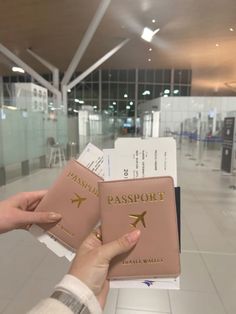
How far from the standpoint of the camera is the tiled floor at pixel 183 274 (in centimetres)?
198

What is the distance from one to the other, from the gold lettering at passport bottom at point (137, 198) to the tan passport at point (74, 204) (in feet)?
0.35

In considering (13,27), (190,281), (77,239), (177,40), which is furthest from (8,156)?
(177,40)

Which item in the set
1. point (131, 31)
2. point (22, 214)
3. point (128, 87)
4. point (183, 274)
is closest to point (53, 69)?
point (131, 31)

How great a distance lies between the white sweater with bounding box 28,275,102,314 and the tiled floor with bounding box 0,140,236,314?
1.40 metres

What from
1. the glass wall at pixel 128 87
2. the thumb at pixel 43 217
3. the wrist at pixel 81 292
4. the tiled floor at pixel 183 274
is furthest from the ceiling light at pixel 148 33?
the wrist at pixel 81 292

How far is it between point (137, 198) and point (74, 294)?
282 millimetres

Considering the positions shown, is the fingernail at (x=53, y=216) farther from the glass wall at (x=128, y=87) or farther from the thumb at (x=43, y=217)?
the glass wall at (x=128, y=87)

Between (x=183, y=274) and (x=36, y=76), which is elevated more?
(x=36, y=76)

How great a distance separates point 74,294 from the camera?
2.25 feet

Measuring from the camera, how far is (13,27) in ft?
37.1

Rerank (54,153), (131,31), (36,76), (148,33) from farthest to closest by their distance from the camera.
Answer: (131,31)
(148,33)
(36,76)
(54,153)

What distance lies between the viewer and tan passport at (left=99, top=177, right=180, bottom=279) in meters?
0.81

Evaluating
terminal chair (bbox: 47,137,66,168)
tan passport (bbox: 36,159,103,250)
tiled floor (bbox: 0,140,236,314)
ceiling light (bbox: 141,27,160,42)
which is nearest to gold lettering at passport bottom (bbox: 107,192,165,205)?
tan passport (bbox: 36,159,103,250)

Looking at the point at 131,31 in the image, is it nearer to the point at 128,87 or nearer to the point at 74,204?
the point at 128,87
